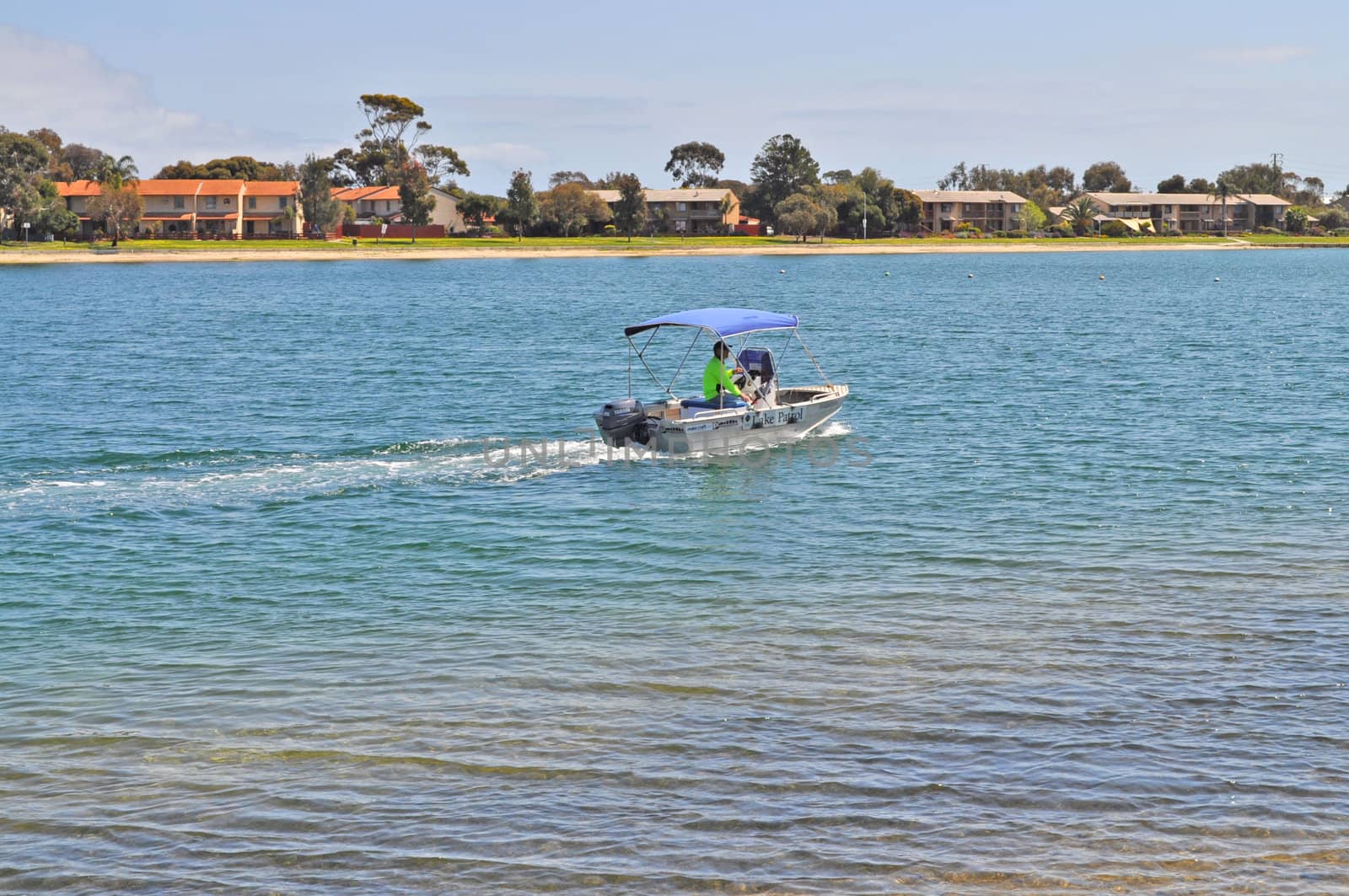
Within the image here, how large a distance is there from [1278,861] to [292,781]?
26.8ft

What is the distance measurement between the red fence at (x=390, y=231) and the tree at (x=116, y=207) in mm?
29354

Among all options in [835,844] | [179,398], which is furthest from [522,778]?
[179,398]

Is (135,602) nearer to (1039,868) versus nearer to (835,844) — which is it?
(835,844)

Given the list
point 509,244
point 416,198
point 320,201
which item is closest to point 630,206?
point 509,244

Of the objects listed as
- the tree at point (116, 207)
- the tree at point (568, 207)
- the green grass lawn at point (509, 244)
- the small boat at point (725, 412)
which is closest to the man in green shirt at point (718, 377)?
the small boat at point (725, 412)

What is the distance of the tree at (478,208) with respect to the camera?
181 metres

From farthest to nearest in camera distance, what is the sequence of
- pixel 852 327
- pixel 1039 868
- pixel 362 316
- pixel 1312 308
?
pixel 1312 308 < pixel 362 316 < pixel 852 327 < pixel 1039 868

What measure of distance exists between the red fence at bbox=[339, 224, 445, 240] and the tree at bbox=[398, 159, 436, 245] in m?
4.03

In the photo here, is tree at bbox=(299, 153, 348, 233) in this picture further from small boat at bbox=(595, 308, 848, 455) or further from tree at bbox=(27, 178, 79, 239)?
small boat at bbox=(595, 308, 848, 455)

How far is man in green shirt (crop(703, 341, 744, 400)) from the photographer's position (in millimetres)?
28188

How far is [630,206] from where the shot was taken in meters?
176

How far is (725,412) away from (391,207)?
164454 millimetres

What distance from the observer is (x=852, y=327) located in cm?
6931

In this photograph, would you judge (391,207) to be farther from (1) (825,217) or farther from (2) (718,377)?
(2) (718,377)
